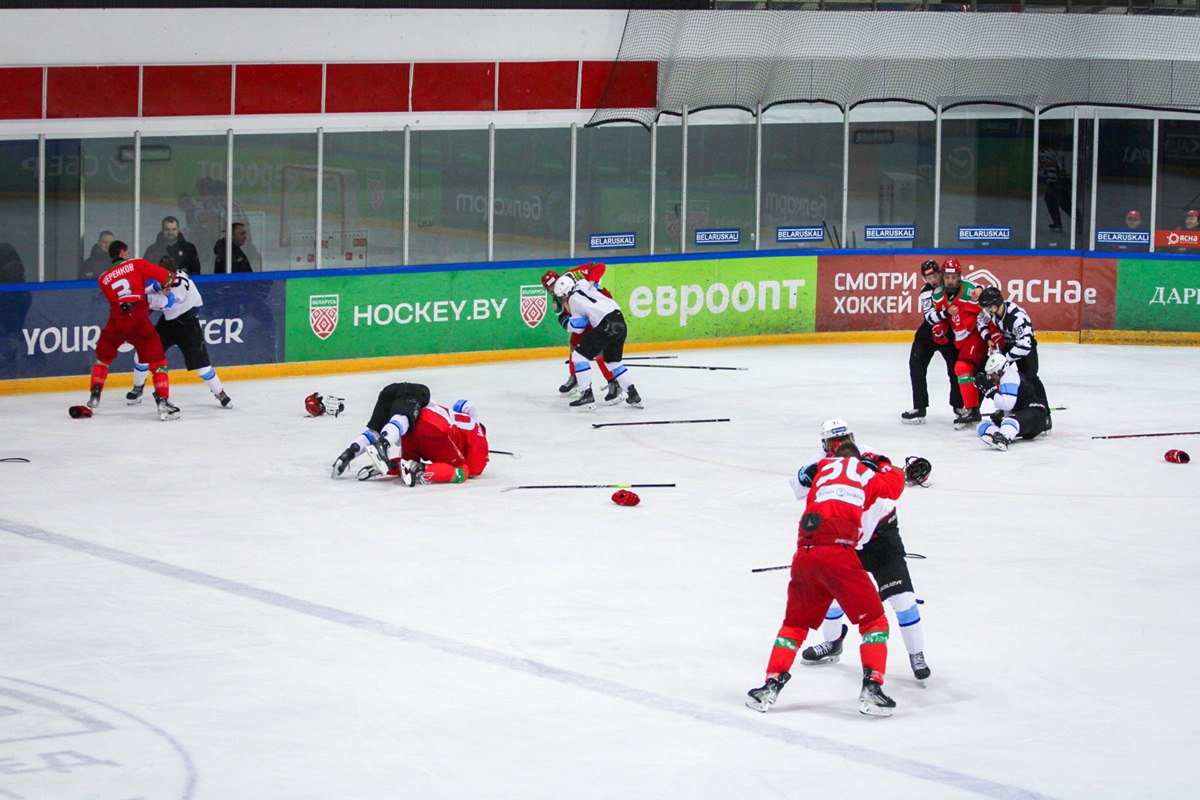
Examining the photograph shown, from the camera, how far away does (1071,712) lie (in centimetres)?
759

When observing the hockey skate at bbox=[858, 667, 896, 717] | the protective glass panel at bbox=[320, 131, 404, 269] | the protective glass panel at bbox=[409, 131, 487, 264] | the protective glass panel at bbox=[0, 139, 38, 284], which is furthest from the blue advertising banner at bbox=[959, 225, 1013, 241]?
the hockey skate at bbox=[858, 667, 896, 717]

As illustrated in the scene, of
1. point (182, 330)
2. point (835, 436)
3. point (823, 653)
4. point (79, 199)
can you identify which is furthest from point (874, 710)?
point (79, 199)

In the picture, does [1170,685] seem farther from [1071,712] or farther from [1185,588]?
[1185,588]

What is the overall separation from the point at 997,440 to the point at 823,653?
5.93 m

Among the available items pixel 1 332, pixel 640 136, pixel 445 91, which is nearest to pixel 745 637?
pixel 1 332

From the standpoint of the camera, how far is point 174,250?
16.8 meters

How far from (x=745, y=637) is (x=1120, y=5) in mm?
14892

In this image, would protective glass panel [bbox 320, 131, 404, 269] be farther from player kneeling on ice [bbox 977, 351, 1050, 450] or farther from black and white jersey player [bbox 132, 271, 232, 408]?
player kneeling on ice [bbox 977, 351, 1050, 450]

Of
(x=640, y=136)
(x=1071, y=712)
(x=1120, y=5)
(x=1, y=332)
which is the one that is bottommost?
(x=1071, y=712)

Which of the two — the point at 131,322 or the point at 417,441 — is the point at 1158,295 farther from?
the point at 131,322

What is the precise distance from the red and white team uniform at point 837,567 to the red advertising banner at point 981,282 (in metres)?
13.0

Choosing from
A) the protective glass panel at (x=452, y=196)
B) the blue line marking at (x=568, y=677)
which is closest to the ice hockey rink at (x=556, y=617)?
the blue line marking at (x=568, y=677)

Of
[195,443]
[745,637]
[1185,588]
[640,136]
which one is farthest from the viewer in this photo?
[640,136]

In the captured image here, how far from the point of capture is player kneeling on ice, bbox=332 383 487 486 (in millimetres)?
11961
